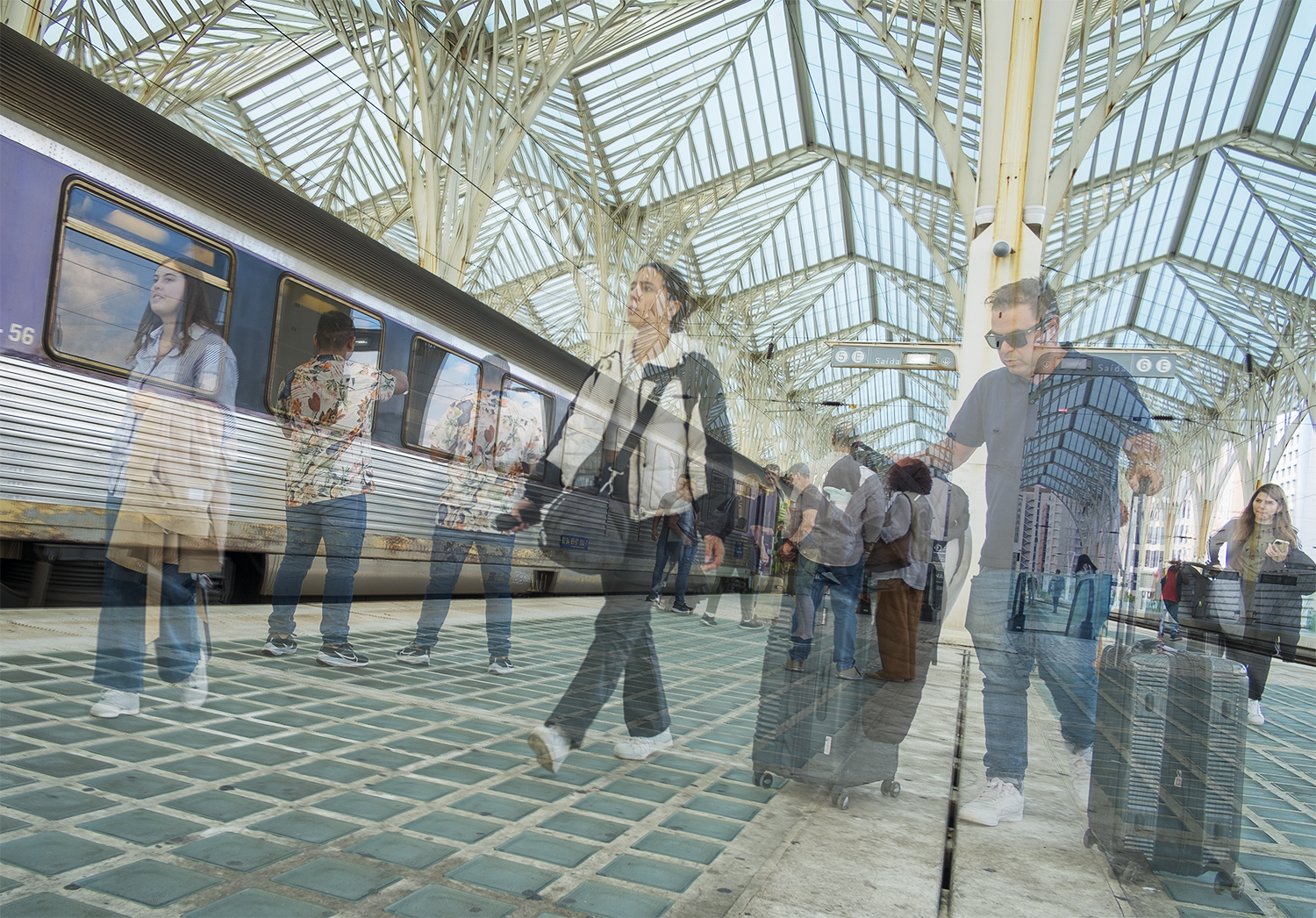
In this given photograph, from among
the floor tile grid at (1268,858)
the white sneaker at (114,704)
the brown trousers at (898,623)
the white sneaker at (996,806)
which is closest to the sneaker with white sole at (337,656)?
the white sneaker at (114,704)

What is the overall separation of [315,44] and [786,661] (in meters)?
17.6

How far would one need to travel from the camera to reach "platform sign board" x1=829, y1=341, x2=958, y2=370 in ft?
36.4

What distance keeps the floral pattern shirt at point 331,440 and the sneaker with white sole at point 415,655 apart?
943mm

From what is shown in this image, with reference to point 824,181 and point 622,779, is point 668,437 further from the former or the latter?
point 824,181

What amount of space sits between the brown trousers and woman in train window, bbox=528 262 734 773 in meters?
1.70

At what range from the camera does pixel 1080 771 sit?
11.4 ft

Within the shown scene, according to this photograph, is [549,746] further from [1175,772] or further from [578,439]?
[1175,772]

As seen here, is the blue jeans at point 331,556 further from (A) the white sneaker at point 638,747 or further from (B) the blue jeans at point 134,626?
(A) the white sneaker at point 638,747

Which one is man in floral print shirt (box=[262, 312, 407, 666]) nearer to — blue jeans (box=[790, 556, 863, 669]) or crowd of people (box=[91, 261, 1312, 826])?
crowd of people (box=[91, 261, 1312, 826])

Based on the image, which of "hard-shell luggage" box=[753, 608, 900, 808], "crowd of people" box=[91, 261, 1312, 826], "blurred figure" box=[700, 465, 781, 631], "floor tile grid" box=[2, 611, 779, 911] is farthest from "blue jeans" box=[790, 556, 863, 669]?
"blurred figure" box=[700, 465, 781, 631]

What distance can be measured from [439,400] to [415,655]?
348 centimetres

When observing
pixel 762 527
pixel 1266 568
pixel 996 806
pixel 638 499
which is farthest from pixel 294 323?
pixel 762 527

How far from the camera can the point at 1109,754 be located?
2879 millimetres

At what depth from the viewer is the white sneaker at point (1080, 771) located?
3.32 m
